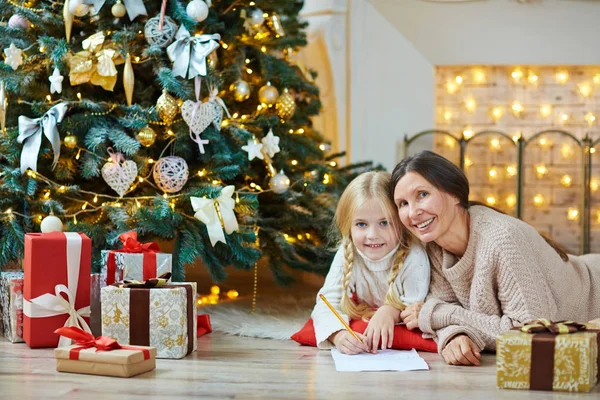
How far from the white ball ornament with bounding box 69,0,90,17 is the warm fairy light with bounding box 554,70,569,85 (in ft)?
9.36

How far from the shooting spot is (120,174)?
2.44 m

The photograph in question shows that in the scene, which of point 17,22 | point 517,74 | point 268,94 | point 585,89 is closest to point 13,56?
point 17,22

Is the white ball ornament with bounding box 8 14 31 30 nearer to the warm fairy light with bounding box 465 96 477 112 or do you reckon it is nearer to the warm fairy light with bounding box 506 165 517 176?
the warm fairy light with bounding box 465 96 477 112

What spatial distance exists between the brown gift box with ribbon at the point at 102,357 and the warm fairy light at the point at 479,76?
303cm

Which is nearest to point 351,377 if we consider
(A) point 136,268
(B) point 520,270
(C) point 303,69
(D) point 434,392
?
(D) point 434,392

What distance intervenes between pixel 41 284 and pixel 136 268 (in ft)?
0.87

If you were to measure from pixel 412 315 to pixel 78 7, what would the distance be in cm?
147

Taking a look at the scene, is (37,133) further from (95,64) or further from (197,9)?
(197,9)

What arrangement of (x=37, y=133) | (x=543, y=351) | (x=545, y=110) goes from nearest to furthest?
(x=543, y=351) → (x=37, y=133) → (x=545, y=110)

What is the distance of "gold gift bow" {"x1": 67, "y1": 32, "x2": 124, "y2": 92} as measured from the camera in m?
2.43

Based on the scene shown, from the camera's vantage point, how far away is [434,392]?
161 cm

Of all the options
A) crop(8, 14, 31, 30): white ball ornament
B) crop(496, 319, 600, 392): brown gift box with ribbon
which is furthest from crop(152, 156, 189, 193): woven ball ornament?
crop(496, 319, 600, 392): brown gift box with ribbon

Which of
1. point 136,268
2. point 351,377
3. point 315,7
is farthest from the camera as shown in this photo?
point 315,7

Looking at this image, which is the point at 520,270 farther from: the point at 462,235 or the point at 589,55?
the point at 589,55
